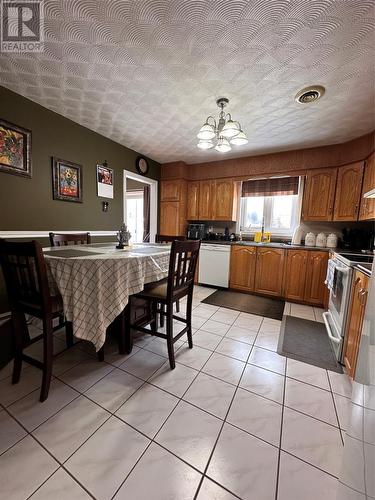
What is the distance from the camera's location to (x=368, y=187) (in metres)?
2.56

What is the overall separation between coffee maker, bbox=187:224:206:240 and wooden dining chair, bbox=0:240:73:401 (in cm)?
289

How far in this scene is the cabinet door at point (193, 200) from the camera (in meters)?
4.14

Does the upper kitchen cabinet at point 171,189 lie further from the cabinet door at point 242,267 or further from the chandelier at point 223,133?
the chandelier at point 223,133

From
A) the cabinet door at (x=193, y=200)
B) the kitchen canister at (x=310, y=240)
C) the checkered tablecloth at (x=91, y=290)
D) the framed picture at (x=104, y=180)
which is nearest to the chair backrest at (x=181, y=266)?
the checkered tablecloth at (x=91, y=290)

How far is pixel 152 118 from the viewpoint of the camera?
2.50m

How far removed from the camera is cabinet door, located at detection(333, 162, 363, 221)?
278cm

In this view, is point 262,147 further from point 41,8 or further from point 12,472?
point 12,472

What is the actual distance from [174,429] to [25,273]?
134cm

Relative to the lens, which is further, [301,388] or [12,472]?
[301,388]

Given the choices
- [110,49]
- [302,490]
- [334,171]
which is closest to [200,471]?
[302,490]

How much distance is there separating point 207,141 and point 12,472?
2.55 metres

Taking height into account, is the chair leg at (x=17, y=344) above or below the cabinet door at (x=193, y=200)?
below

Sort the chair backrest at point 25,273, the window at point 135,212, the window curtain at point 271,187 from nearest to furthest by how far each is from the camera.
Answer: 1. the chair backrest at point 25,273
2. the window curtain at point 271,187
3. the window at point 135,212

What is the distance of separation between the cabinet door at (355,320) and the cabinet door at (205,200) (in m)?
2.75
